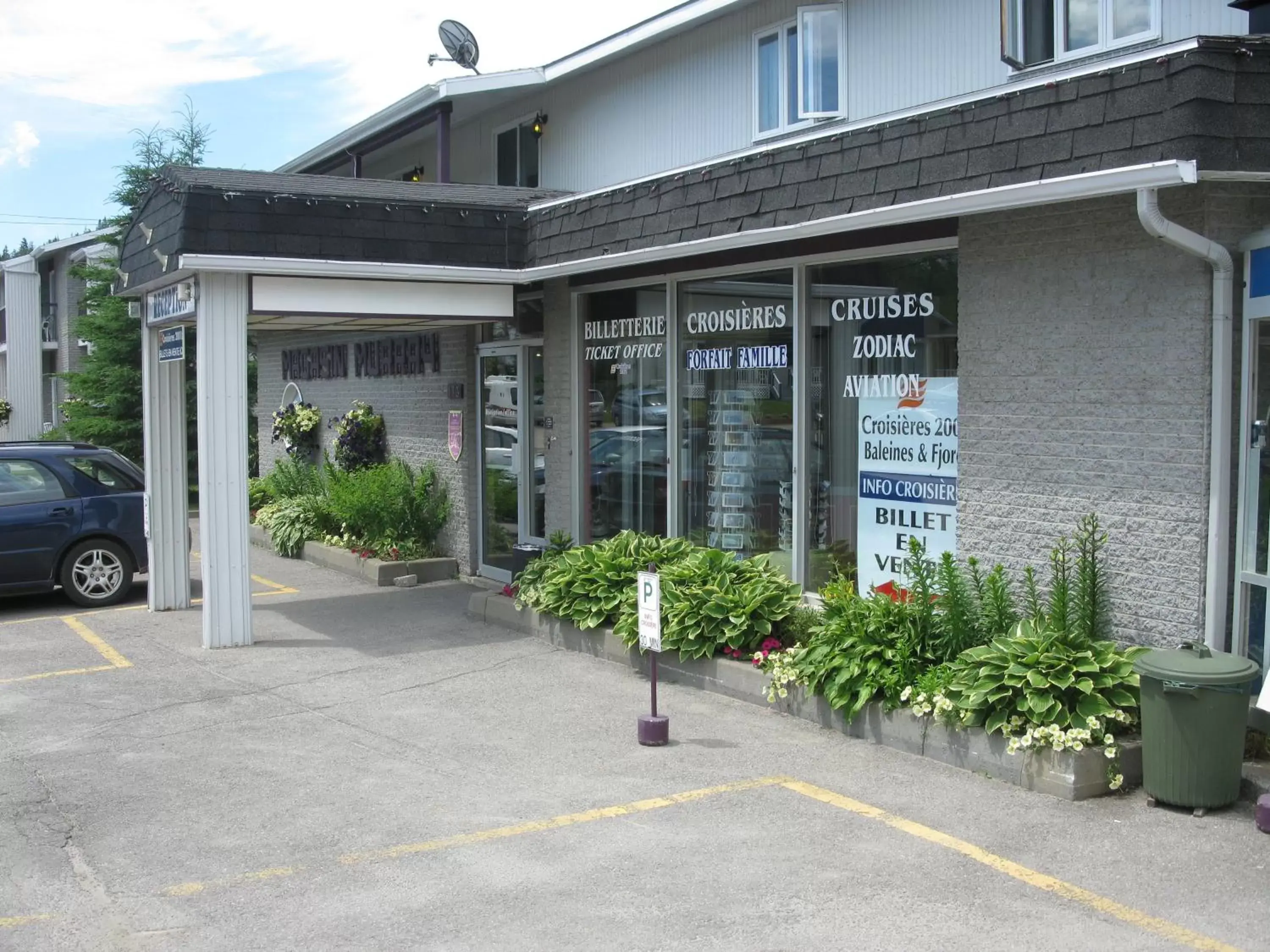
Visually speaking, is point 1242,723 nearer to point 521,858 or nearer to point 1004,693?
point 1004,693

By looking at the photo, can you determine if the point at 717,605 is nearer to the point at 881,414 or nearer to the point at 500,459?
the point at 881,414

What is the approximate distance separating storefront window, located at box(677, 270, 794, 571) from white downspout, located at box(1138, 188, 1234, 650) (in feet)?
11.2

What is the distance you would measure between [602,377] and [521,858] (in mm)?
6618

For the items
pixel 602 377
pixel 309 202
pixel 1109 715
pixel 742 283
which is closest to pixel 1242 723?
pixel 1109 715

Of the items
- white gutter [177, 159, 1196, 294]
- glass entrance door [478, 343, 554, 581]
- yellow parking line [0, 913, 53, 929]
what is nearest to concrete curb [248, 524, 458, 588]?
glass entrance door [478, 343, 554, 581]

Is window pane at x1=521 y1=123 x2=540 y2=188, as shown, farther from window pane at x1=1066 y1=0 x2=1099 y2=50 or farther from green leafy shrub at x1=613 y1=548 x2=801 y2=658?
green leafy shrub at x1=613 y1=548 x2=801 y2=658

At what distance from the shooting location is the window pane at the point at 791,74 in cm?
1189

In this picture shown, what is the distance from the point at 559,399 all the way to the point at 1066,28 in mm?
5417

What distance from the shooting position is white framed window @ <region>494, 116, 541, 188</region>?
15789 millimetres

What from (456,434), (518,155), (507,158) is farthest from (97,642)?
(507,158)

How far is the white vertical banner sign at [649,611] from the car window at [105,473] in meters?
7.19

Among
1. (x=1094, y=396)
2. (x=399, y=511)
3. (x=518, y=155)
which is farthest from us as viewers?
(x=518, y=155)

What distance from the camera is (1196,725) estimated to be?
19.6ft

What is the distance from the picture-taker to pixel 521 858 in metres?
5.66
